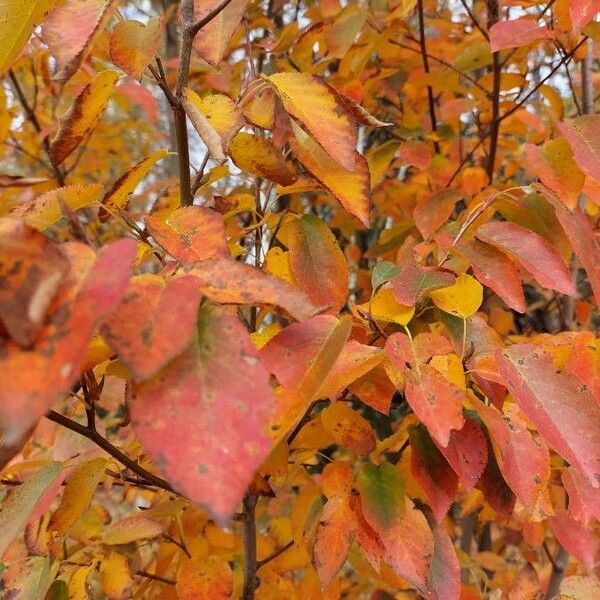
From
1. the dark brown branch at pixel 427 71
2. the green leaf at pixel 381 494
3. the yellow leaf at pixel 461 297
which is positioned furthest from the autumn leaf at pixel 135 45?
the dark brown branch at pixel 427 71

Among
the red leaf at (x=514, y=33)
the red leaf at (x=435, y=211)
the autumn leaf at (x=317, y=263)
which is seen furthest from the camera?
the red leaf at (x=435, y=211)

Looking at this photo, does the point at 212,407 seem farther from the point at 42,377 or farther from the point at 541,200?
the point at 541,200

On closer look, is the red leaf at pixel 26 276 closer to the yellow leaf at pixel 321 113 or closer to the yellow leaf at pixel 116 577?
the yellow leaf at pixel 321 113

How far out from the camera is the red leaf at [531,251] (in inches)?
25.5

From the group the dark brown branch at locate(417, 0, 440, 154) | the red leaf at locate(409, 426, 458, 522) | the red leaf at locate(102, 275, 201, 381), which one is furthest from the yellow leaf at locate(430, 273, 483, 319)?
the dark brown branch at locate(417, 0, 440, 154)

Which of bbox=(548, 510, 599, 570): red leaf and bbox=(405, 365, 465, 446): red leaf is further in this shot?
bbox=(548, 510, 599, 570): red leaf

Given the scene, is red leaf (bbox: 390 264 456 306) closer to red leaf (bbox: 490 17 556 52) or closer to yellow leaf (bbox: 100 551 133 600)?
red leaf (bbox: 490 17 556 52)

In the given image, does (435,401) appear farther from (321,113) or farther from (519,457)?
(321,113)

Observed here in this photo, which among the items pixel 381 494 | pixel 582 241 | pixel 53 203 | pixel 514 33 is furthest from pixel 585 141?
pixel 53 203

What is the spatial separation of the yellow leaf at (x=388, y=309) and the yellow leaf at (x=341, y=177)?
0.09m

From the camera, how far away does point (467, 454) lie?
0.57m

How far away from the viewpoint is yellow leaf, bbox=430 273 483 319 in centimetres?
63

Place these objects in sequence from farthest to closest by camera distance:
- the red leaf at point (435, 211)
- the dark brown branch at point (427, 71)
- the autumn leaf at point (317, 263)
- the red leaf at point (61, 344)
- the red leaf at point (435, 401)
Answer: the dark brown branch at point (427, 71), the red leaf at point (435, 211), the autumn leaf at point (317, 263), the red leaf at point (435, 401), the red leaf at point (61, 344)

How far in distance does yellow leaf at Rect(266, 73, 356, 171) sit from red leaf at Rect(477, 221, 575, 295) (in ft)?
0.69
